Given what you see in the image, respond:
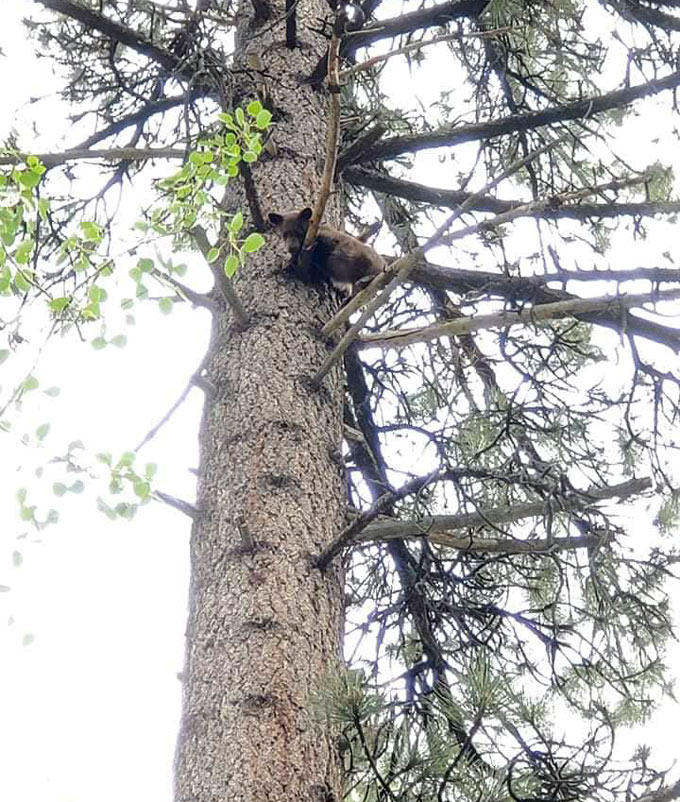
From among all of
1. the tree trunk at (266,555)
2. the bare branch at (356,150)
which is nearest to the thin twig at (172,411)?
the tree trunk at (266,555)

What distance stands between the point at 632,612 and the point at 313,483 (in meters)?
1.65

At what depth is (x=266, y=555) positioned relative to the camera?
8.34 feet

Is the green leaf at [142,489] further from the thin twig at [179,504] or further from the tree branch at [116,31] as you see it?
the tree branch at [116,31]

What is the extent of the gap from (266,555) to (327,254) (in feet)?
4.34

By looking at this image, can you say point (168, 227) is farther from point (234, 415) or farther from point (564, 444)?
point (564, 444)

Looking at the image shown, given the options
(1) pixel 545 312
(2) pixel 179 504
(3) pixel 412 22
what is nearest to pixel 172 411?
(2) pixel 179 504

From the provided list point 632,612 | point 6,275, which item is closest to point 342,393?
point 6,275

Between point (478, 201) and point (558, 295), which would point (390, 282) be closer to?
point (558, 295)

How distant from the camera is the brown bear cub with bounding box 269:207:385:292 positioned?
331 centimetres

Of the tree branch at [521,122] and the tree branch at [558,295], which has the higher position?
the tree branch at [521,122]

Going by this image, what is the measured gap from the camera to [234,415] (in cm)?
293

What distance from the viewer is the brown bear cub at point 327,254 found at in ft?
10.9

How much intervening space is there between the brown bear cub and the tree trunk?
0.20 feet

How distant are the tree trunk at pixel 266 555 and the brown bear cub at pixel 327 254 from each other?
2.4 inches
